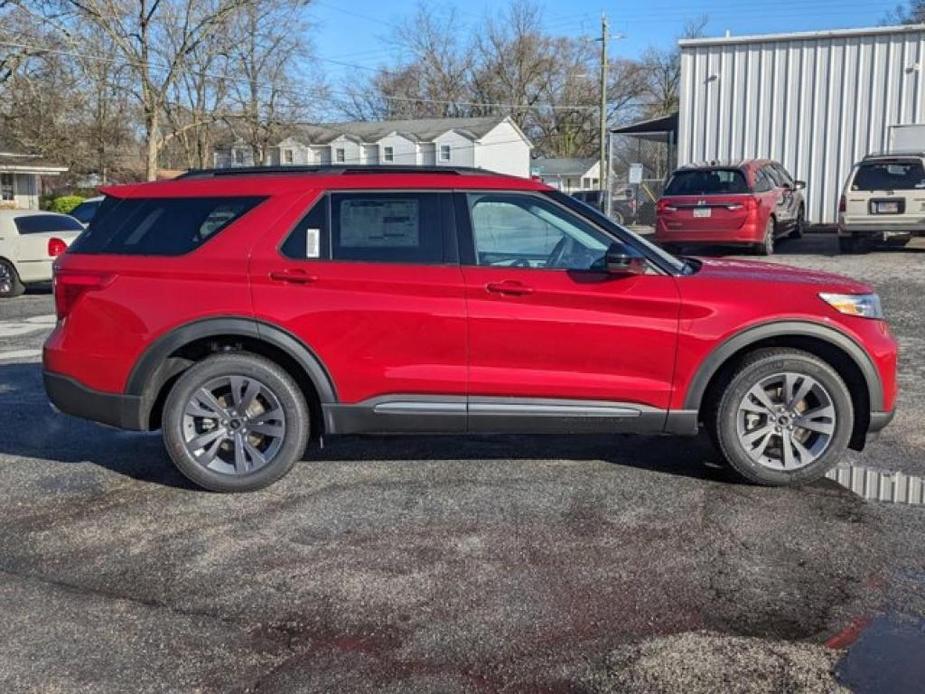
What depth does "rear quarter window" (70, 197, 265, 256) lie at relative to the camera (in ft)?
16.8

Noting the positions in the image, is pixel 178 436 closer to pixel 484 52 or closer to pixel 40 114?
pixel 40 114

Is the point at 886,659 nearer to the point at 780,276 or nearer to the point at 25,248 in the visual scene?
the point at 780,276

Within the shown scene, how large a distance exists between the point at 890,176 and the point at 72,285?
14.4m

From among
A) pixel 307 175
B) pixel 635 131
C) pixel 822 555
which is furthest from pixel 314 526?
pixel 635 131

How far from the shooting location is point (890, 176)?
15586 mm

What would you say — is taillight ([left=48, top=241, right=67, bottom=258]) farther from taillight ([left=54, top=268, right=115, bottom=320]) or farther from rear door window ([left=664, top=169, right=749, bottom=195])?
taillight ([left=54, top=268, right=115, bottom=320])

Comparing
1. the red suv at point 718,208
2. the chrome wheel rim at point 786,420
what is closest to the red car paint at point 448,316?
the chrome wheel rim at point 786,420

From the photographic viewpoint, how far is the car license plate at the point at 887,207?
50.8 feet

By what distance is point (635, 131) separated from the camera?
29.0 m

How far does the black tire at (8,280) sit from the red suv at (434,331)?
11.3 meters

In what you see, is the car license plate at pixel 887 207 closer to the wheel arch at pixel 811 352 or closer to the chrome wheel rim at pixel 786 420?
the wheel arch at pixel 811 352

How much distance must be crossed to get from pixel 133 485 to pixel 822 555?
376 cm

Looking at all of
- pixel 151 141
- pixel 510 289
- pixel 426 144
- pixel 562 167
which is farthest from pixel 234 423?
pixel 562 167

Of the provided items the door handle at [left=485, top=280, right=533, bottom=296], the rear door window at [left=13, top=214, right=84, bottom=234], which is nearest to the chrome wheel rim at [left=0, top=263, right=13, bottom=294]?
the rear door window at [left=13, top=214, right=84, bottom=234]
